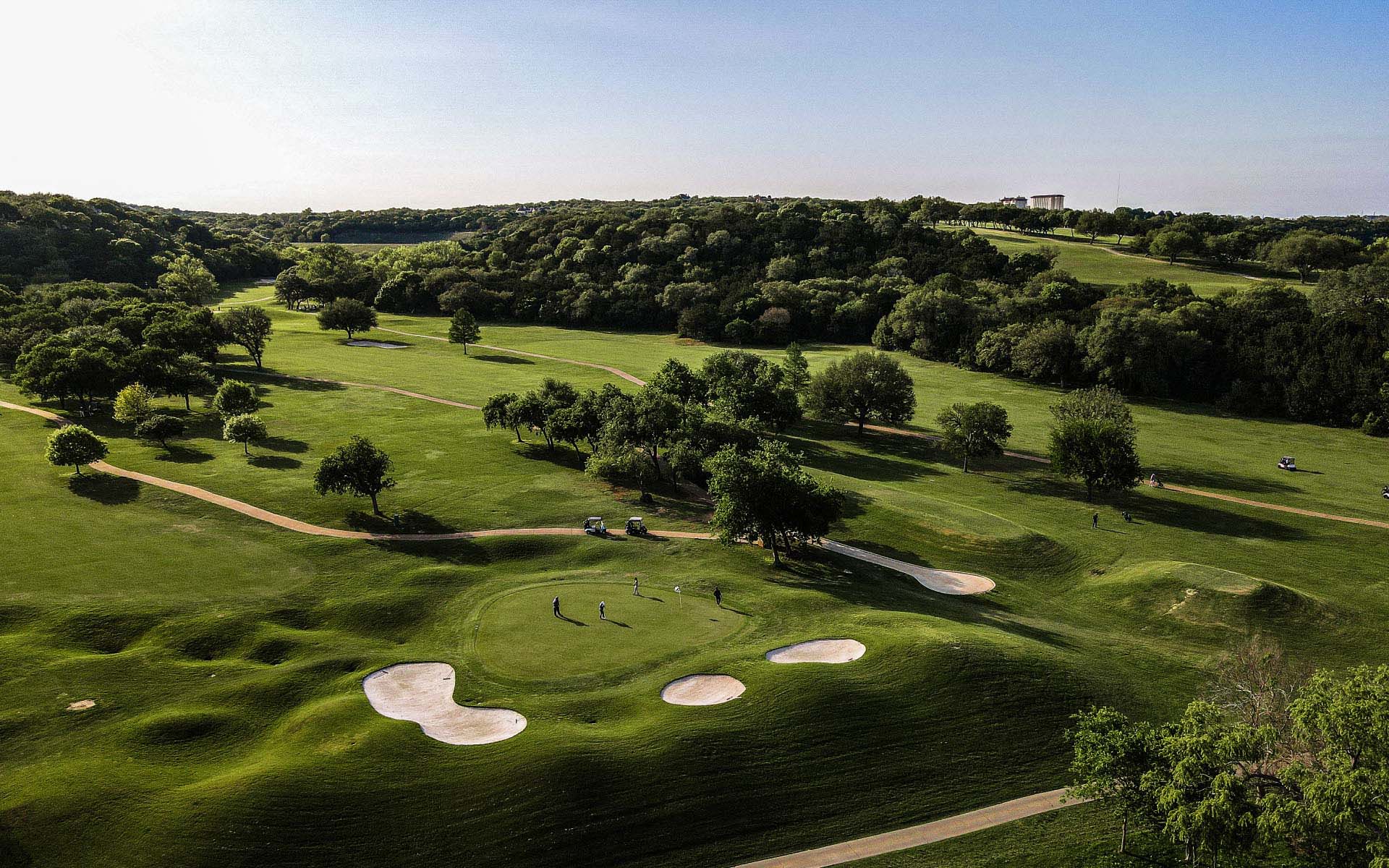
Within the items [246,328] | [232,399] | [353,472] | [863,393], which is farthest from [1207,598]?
[246,328]

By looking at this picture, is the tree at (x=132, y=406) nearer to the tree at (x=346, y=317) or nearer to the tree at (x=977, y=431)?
the tree at (x=346, y=317)

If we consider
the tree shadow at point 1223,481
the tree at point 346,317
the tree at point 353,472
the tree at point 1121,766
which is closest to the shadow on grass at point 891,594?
the tree at point 1121,766

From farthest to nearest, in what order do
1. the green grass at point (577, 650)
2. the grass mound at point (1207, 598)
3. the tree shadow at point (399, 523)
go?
the tree shadow at point (399, 523) < the grass mound at point (1207, 598) < the green grass at point (577, 650)

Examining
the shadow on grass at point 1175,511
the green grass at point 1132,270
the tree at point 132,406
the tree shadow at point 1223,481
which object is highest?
the green grass at point 1132,270

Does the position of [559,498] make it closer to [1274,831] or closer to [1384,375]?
[1274,831]

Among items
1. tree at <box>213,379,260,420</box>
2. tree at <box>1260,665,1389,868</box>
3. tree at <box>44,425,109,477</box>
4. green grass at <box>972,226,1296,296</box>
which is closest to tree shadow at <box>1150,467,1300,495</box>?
tree at <box>1260,665,1389,868</box>

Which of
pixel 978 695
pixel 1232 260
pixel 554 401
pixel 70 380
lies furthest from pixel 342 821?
pixel 1232 260
